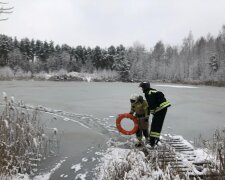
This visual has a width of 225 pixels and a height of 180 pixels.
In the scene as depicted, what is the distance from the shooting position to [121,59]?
192 feet

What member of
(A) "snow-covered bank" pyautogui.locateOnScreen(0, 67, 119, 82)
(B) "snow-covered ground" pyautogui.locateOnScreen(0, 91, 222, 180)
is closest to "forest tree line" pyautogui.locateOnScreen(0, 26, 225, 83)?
(A) "snow-covered bank" pyautogui.locateOnScreen(0, 67, 119, 82)

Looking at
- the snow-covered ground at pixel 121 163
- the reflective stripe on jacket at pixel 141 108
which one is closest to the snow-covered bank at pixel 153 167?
the snow-covered ground at pixel 121 163

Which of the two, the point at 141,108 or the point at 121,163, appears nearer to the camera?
the point at 121,163

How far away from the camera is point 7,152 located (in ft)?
18.4

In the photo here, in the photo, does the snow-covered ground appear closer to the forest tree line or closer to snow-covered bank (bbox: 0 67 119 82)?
snow-covered bank (bbox: 0 67 119 82)

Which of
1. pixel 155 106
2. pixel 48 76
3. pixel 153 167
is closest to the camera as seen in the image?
pixel 153 167

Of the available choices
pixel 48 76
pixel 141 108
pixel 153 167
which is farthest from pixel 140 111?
pixel 48 76

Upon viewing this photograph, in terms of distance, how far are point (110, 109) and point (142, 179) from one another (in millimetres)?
9349

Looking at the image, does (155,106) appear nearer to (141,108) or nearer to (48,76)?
(141,108)

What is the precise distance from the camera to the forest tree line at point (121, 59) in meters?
54.8

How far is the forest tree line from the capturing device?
5481cm

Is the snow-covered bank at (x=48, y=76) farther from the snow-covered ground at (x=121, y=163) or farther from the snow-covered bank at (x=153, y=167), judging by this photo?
the snow-covered bank at (x=153, y=167)

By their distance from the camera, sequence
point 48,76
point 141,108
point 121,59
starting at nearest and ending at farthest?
point 141,108, point 48,76, point 121,59

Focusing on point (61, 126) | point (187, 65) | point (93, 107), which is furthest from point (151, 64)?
point (61, 126)
